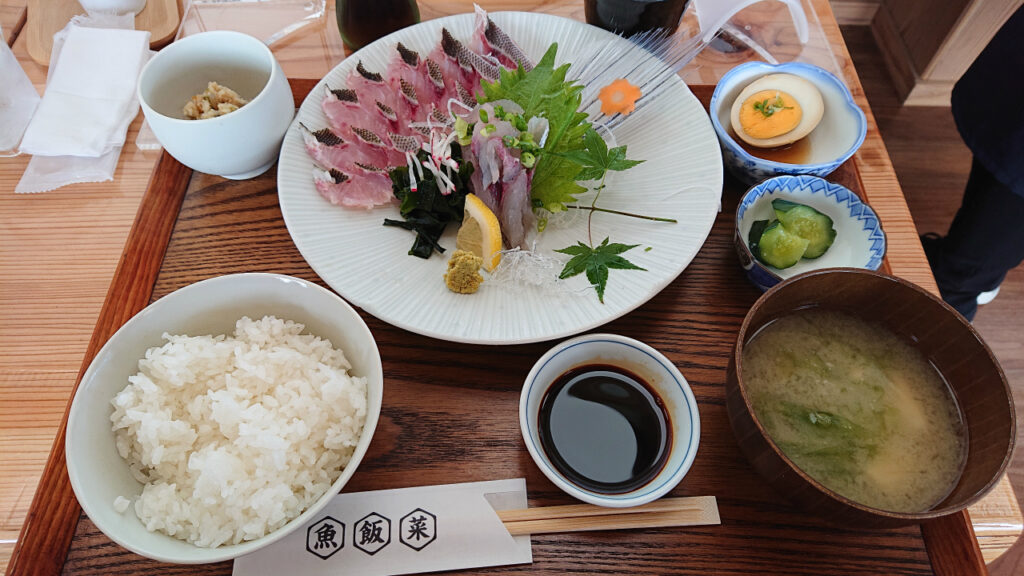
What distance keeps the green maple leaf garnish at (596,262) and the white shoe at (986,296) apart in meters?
2.26

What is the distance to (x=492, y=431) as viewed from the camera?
3.92 ft

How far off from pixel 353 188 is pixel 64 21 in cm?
127

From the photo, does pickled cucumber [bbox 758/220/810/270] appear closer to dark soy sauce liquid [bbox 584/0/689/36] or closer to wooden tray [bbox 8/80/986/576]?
wooden tray [bbox 8/80/986/576]

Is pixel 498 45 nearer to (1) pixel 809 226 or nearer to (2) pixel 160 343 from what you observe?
(1) pixel 809 226

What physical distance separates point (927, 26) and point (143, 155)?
3.73 metres

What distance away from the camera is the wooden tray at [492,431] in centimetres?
108

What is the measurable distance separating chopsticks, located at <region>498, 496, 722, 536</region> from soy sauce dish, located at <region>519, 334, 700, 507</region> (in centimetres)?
6

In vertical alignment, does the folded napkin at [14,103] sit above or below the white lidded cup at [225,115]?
below

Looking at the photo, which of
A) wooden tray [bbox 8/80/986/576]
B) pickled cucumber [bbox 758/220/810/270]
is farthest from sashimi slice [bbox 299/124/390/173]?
pickled cucumber [bbox 758/220/810/270]

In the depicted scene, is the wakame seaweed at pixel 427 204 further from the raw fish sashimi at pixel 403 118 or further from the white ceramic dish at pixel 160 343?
the white ceramic dish at pixel 160 343

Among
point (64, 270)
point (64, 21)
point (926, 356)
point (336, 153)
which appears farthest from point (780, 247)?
point (64, 21)

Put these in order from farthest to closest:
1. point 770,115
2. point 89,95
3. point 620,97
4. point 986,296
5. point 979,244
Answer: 1. point 986,296
2. point 979,244
3. point 89,95
4. point 770,115
5. point 620,97

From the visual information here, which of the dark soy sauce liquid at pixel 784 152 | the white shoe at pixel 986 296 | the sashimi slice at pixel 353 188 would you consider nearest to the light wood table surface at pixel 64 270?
the dark soy sauce liquid at pixel 784 152

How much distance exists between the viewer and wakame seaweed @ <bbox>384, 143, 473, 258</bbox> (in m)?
1.41
